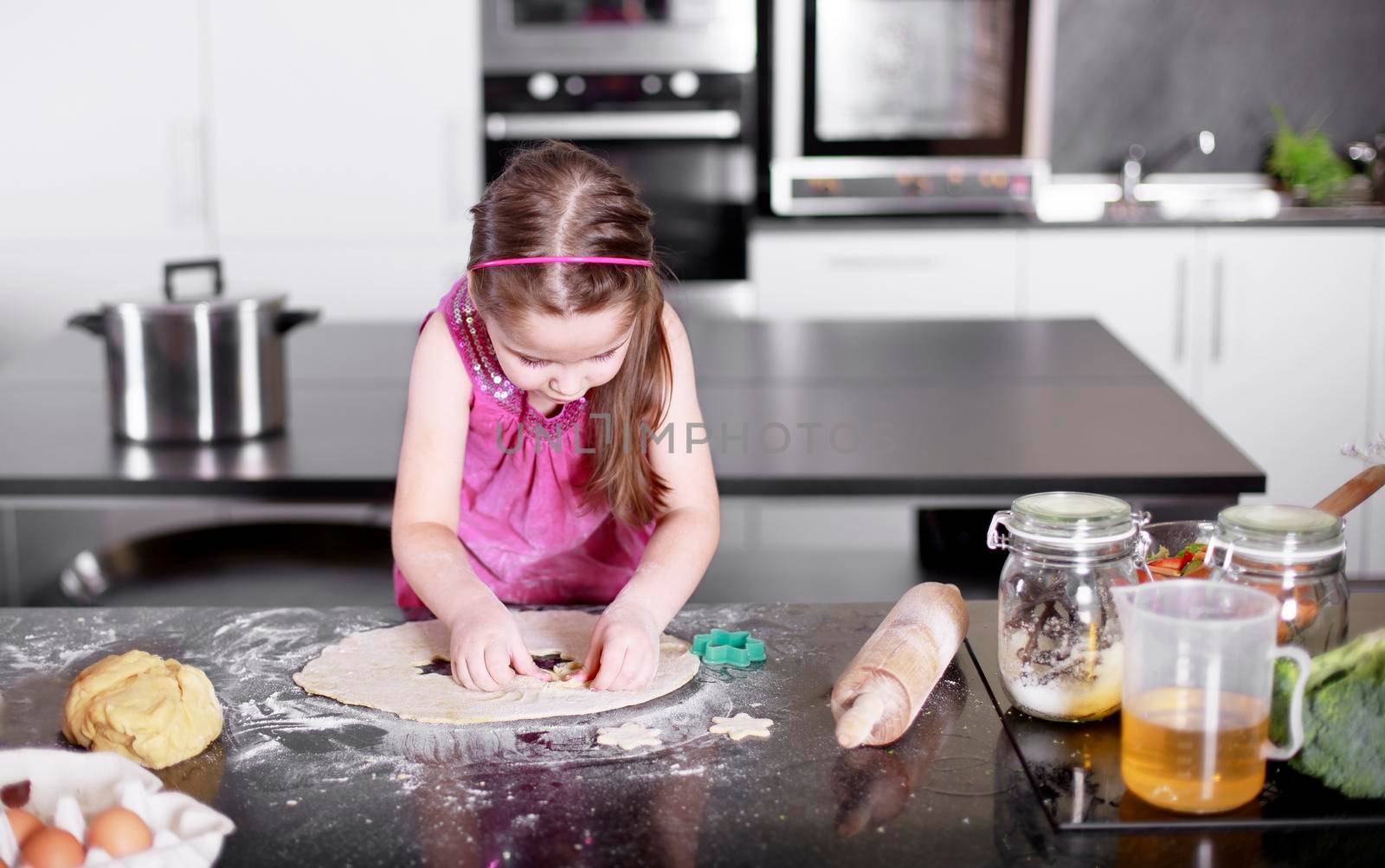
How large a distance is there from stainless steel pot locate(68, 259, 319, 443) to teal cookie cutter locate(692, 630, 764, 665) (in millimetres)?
1010

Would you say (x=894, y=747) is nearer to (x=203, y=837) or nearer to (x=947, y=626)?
(x=947, y=626)

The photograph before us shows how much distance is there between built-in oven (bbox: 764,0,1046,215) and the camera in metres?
3.63

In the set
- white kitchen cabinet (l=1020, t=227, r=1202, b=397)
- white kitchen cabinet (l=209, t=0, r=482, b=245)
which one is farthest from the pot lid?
white kitchen cabinet (l=1020, t=227, r=1202, b=397)

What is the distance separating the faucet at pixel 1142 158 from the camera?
155 inches

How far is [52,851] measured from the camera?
753mm

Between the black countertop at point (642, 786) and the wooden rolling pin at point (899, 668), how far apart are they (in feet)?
0.06

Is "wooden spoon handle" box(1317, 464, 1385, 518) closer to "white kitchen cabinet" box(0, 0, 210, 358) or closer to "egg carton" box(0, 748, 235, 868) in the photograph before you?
"egg carton" box(0, 748, 235, 868)

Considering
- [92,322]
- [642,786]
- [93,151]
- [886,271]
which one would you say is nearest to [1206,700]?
[642,786]

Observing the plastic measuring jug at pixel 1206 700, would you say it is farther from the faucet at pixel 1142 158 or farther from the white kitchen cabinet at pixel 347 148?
the faucet at pixel 1142 158

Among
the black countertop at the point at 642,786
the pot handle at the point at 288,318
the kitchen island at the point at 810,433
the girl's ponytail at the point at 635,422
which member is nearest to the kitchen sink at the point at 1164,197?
the kitchen island at the point at 810,433

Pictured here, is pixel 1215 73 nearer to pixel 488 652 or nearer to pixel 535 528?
pixel 535 528

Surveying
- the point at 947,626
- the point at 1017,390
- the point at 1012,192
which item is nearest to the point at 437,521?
the point at 947,626

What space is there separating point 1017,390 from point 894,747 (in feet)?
4.32

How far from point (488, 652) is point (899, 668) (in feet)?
1.05
